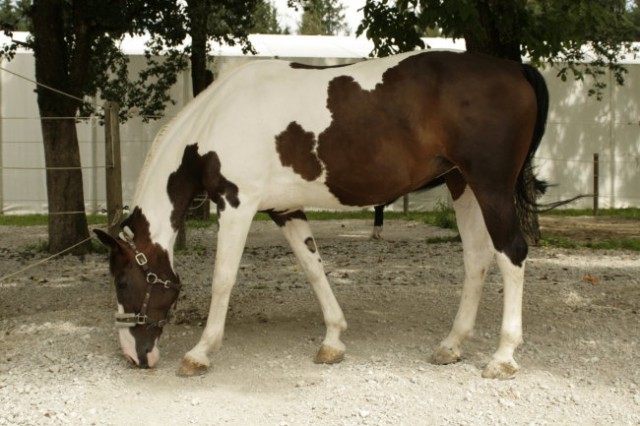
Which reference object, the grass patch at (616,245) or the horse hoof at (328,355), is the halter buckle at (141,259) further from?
the grass patch at (616,245)

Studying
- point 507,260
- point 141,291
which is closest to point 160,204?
point 141,291

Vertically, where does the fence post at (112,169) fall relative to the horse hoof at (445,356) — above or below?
above

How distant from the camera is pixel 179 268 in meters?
8.38

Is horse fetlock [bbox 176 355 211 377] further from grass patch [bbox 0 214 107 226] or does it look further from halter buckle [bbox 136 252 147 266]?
grass patch [bbox 0 214 107 226]

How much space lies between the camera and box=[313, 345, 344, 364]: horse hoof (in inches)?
178

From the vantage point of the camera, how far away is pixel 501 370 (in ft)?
13.7

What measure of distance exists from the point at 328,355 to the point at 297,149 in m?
1.16

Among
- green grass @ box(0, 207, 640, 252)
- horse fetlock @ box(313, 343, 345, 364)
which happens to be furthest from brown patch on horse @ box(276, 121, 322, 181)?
green grass @ box(0, 207, 640, 252)

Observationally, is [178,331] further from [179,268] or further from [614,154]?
[614,154]

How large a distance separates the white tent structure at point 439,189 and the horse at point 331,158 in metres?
10.9

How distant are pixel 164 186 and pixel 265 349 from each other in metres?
1.13

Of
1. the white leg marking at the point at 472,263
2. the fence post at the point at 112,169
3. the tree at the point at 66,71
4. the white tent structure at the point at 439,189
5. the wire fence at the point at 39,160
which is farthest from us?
the white tent structure at the point at 439,189

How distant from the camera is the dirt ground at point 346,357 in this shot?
3756 mm

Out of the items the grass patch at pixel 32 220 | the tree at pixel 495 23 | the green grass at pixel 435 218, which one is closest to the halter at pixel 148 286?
the tree at pixel 495 23
